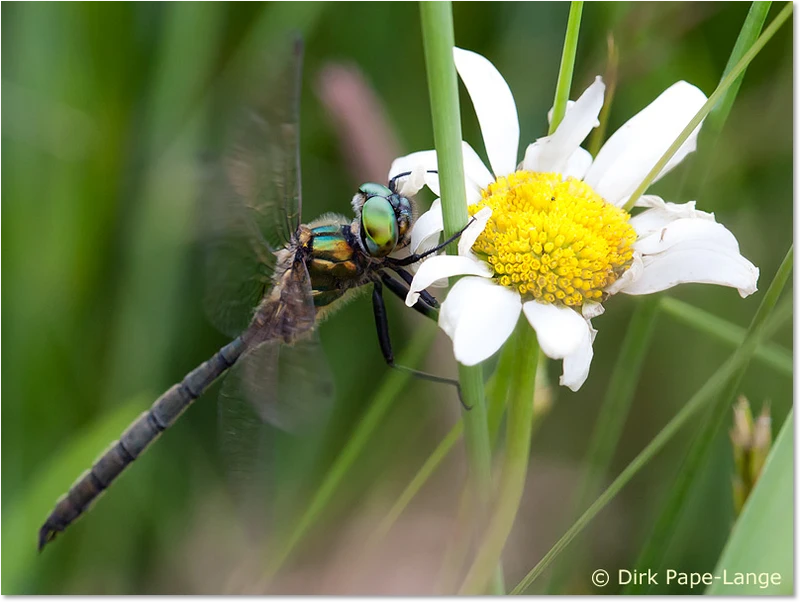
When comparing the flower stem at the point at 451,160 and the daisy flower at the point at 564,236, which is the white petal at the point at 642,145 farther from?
the flower stem at the point at 451,160

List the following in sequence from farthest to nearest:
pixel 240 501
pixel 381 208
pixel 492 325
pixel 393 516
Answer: pixel 240 501 < pixel 393 516 < pixel 381 208 < pixel 492 325

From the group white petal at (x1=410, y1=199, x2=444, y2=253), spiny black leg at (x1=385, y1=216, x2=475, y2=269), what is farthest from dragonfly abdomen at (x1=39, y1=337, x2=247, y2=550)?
white petal at (x1=410, y1=199, x2=444, y2=253)

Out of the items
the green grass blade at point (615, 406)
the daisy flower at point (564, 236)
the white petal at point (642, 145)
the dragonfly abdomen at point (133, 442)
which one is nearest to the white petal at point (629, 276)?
the daisy flower at point (564, 236)

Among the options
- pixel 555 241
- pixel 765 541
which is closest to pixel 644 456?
pixel 765 541

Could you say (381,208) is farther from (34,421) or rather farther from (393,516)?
(34,421)

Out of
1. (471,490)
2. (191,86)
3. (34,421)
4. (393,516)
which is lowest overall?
(34,421)

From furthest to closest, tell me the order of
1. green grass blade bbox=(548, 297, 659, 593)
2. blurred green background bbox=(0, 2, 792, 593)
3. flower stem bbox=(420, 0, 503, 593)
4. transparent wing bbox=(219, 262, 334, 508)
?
blurred green background bbox=(0, 2, 792, 593) → transparent wing bbox=(219, 262, 334, 508) → green grass blade bbox=(548, 297, 659, 593) → flower stem bbox=(420, 0, 503, 593)

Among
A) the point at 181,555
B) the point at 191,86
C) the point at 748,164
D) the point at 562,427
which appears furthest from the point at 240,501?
the point at 748,164

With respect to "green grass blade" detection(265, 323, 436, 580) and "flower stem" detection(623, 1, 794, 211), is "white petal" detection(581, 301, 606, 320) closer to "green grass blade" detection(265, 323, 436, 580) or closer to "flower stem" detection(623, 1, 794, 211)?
"flower stem" detection(623, 1, 794, 211)
